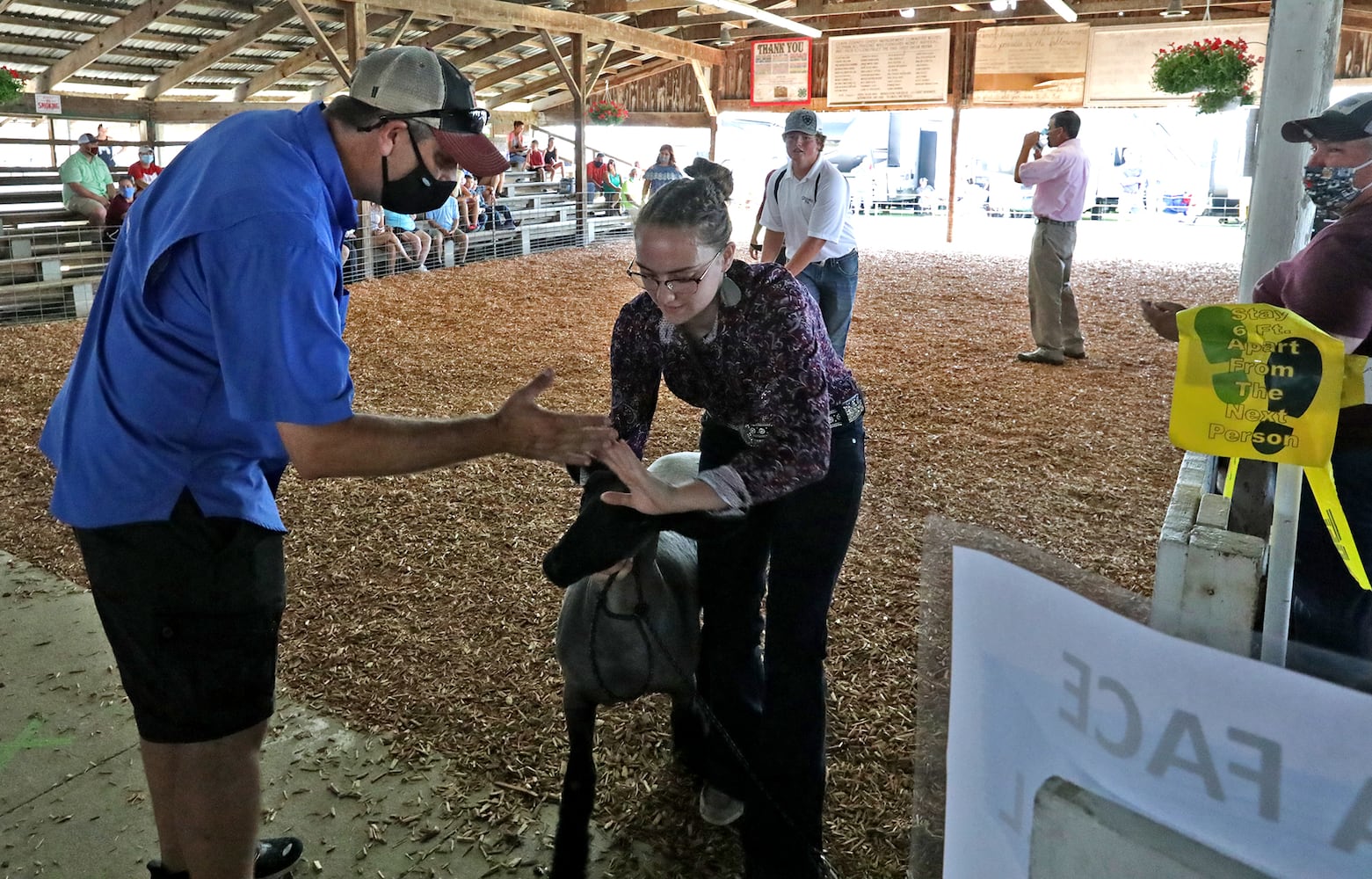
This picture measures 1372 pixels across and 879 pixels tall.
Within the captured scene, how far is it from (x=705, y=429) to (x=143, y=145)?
15.4 meters

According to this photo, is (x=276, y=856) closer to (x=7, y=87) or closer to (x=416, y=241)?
(x=7, y=87)

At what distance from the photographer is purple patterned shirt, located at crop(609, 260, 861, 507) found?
173 centimetres

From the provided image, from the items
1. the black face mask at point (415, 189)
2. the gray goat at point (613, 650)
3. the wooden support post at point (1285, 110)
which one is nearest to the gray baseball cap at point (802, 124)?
the wooden support post at point (1285, 110)

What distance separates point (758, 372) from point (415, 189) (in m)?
0.69

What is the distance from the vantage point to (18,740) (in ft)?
8.16

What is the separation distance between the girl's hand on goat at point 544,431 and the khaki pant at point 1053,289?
5.71m

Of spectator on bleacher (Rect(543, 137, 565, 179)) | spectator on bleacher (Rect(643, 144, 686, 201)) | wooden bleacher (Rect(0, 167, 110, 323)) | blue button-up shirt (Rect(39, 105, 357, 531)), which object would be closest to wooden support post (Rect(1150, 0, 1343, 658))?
blue button-up shirt (Rect(39, 105, 357, 531))

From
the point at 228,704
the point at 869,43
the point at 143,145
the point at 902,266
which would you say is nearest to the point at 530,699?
the point at 228,704

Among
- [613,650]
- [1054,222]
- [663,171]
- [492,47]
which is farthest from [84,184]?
[613,650]

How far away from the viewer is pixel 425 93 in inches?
61.7

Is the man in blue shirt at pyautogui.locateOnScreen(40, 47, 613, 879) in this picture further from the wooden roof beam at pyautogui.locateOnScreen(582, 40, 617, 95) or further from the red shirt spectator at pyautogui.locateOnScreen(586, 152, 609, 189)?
the red shirt spectator at pyautogui.locateOnScreen(586, 152, 609, 189)

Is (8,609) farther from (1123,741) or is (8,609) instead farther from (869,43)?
(869,43)

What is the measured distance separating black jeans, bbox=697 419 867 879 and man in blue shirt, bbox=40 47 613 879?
1.44ft

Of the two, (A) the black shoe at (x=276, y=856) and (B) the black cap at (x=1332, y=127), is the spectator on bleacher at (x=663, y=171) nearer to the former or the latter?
(B) the black cap at (x=1332, y=127)
